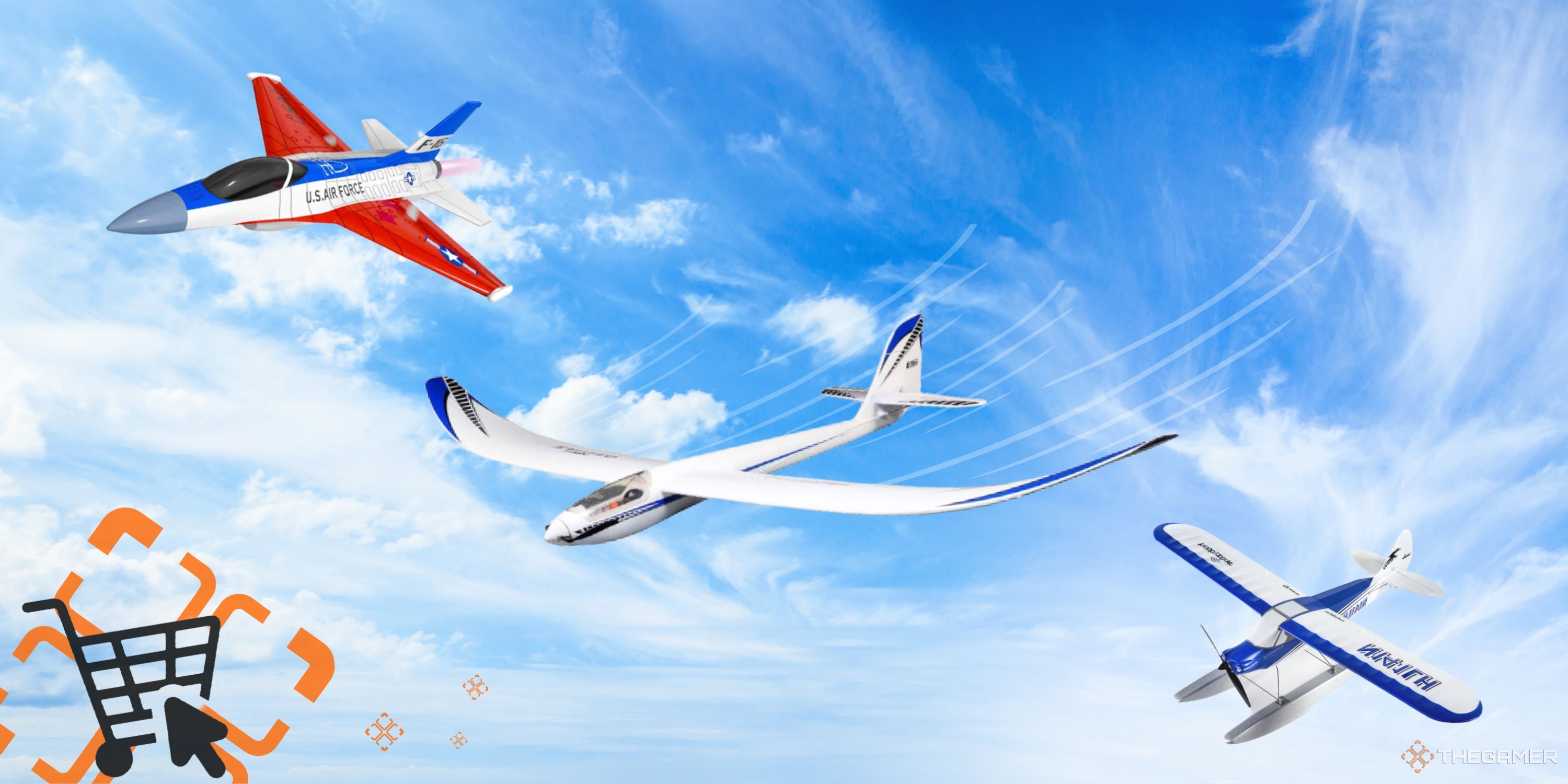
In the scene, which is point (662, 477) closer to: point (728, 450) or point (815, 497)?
point (728, 450)

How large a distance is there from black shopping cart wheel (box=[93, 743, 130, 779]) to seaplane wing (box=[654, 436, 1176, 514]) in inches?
281

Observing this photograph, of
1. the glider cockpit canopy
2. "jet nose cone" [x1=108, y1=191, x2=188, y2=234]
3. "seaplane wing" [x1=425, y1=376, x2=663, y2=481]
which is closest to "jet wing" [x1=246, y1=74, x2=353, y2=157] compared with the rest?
"jet nose cone" [x1=108, y1=191, x2=188, y2=234]

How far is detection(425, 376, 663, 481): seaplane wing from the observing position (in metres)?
15.7

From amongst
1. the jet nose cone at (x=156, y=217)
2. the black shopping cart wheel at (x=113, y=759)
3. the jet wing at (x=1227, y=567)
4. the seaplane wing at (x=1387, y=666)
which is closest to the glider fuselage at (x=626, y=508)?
the black shopping cart wheel at (x=113, y=759)

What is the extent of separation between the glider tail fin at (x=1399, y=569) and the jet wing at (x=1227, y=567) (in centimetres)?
260

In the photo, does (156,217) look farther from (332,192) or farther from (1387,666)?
(1387,666)

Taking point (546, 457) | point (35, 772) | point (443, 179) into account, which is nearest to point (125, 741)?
point (35, 772)

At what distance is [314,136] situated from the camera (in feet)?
65.4

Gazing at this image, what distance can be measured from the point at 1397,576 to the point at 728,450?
12.1m

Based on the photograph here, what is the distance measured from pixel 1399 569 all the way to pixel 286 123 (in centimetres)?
2258

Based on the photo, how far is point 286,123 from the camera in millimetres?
19750

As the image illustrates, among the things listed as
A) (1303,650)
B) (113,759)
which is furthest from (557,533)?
(1303,650)

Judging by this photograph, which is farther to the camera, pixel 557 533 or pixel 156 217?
pixel 156 217

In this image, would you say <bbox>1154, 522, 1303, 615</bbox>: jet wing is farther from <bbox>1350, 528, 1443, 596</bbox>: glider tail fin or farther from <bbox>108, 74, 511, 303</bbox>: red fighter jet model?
<bbox>108, 74, 511, 303</bbox>: red fighter jet model
